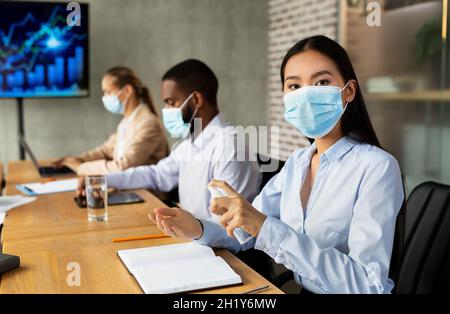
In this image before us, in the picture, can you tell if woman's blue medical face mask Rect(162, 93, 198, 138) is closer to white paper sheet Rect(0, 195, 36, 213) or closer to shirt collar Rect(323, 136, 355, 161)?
white paper sheet Rect(0, 195, 36, 213)

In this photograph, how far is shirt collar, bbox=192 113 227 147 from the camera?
7.86ft

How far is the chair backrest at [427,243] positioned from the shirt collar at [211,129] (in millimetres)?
965

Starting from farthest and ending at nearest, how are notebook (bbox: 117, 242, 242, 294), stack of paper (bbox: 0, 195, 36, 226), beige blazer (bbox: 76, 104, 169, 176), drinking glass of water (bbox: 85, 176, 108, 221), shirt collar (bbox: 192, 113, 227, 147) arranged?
1. beige blazer (bbox: 76, 104, 169, 176)
2. shirt collar (bbox: 192, 113, 227, 147)
3. stack of paper (bbox: 0, 195, 36, 226)
4. drinking glass of water (bbox: 85, 176, 108, 221)
5. notebook (bbox: 117, 242, 242, 294)

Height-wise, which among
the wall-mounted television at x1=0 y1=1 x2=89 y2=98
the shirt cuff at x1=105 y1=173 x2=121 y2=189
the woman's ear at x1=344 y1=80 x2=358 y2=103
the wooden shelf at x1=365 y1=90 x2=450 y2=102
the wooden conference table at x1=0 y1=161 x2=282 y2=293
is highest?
the wall-mounted television at x1=0 y1=1 x2=89 y2=98

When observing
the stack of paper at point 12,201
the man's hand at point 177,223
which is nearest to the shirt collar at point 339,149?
the man's hand at point 177,223

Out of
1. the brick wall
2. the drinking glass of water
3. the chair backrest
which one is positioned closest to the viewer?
the chair backrest

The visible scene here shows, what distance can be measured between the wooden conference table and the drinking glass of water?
39 millimetres

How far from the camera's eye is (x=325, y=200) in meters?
1.46

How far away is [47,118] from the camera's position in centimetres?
484

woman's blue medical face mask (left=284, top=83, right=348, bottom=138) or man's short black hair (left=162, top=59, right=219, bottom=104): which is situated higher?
man's short black hair (left=162, top=59, right=219, bottom=104)

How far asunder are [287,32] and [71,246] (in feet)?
12.8

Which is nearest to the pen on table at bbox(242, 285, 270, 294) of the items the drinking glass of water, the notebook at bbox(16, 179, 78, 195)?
the drinking glass of water

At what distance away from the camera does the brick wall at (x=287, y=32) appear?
4.46 m
